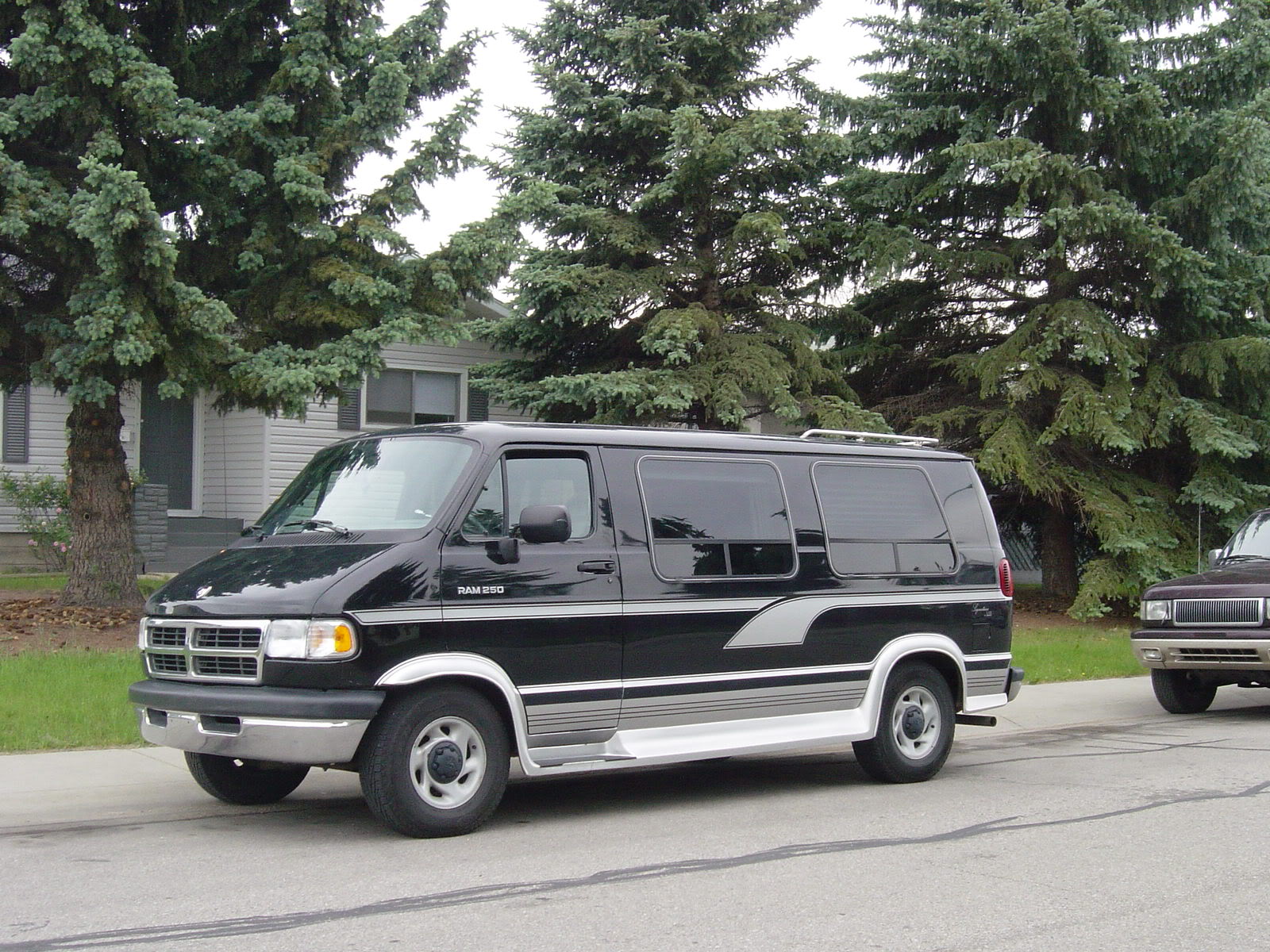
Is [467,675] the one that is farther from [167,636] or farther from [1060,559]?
[1060,559]

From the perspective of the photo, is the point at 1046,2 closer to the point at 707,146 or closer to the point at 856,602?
the point at 707,146

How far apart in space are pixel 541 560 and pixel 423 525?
27.5 inches

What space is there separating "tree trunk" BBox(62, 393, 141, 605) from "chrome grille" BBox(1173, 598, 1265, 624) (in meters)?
11.1

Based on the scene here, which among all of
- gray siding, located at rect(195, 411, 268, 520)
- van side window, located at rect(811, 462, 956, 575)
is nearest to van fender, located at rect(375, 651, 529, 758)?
van side window, located at rect(811, 462, 956, 575)

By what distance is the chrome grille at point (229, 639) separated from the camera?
710 cm

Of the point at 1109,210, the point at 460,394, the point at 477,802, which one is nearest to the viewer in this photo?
the point at 477,802

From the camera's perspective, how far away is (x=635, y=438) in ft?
27.3

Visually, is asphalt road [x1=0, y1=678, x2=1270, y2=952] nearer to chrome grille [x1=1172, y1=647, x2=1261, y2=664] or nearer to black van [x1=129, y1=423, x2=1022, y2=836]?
black van [x1=129, y1=423, x2=1022, y2=836]

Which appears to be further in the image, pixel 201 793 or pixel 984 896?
pixel 201 793

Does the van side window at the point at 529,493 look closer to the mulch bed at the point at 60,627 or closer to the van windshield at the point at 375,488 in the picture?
the van windshield at the point at 375,488

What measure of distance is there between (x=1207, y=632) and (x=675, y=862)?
7378 millimetres

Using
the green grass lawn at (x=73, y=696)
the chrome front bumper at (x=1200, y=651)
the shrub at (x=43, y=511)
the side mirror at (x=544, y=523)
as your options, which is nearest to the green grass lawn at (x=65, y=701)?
the green grass lawn at (x=73, y=696)

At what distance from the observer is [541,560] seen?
7660mm

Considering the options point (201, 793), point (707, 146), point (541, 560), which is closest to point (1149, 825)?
point (541, 560)
